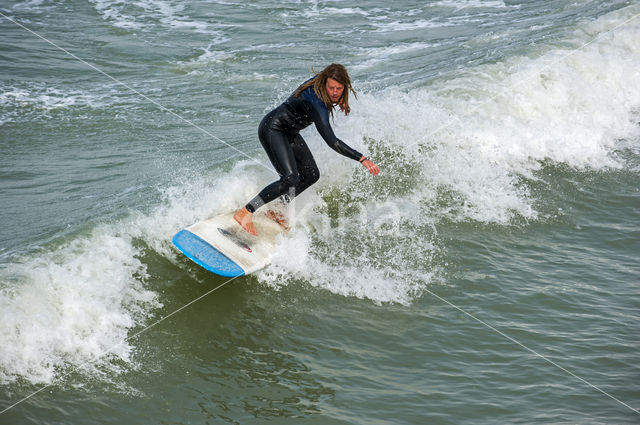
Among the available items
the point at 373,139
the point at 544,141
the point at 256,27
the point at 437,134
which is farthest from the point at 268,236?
the point at 256,27

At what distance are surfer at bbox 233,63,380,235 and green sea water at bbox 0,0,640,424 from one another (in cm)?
61

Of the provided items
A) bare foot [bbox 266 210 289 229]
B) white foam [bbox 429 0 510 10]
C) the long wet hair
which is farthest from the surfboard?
white foam [bbox 429 0 510 10]

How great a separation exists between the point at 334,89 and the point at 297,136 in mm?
939

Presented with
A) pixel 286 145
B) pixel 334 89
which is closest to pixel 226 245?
pixel 286 145

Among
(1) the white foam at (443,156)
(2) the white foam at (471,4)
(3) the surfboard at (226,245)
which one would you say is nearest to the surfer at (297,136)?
(3) the surfboard at (226,245)

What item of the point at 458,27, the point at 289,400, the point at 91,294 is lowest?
the point at 289,400

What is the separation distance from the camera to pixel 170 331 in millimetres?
5062

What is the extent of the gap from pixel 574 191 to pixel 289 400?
556cm

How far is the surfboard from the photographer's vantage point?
5.56 metres

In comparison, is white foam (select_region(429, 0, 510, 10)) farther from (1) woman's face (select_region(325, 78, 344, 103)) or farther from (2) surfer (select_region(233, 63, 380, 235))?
(1) woman's face (select_region(325, 78, 344, 103))

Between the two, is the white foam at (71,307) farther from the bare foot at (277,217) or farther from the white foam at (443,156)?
the bare foot at (277,217)

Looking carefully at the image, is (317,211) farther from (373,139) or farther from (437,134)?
(437,134)

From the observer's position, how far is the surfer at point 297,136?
546 cm

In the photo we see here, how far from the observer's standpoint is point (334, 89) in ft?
17.7
